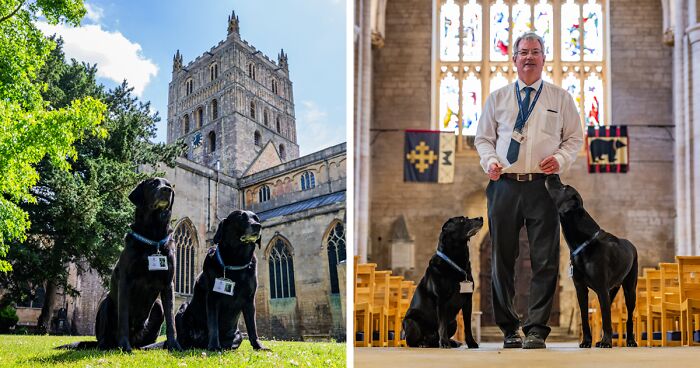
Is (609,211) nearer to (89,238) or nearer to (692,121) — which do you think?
(692,121)

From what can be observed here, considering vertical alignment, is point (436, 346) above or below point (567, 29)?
below

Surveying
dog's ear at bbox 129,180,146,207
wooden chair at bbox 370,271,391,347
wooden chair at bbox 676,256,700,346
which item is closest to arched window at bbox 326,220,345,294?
dog's ear at bbox 129,180,146,207

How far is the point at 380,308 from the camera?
632 cm

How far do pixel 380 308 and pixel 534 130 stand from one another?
3.37 metres

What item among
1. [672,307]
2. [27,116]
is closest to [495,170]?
[27,116]

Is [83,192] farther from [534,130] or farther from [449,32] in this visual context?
[449,32]

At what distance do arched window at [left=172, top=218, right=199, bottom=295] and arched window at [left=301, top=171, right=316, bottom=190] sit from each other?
688 mm

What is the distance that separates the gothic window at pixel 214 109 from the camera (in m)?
4.45

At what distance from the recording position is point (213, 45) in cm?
434

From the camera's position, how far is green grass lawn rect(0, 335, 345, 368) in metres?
3.74

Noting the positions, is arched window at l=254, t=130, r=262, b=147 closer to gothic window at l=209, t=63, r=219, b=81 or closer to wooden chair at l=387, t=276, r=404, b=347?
gothic window at l=209, t=63, r=219, b=81

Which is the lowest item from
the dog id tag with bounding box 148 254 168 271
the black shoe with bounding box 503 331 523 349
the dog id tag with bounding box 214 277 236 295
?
the black shoe with bounding box 503 331 523 349

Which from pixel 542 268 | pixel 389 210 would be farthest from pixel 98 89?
pixel 389 210

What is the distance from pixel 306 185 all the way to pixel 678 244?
36.2ft
